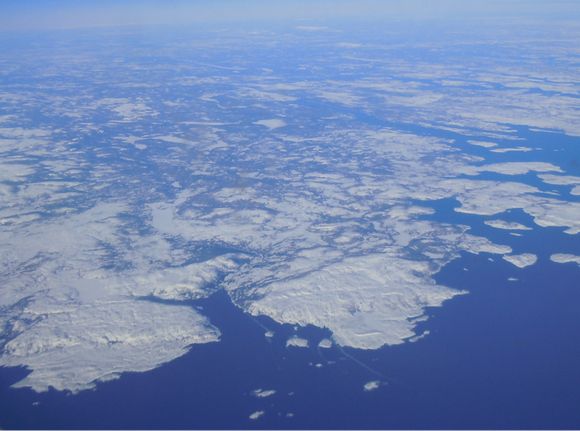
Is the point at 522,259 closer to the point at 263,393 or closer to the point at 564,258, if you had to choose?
the point at 564,258


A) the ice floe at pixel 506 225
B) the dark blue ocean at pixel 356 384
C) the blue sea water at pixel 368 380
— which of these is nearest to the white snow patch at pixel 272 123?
the ice floe at pixel 506 225

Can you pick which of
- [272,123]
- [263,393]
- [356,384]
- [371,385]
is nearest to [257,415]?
[263,393]

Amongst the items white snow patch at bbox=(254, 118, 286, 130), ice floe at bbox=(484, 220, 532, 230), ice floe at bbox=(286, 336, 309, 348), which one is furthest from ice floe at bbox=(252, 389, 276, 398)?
white snow patch at bbox=(254, 118, 286, 130)

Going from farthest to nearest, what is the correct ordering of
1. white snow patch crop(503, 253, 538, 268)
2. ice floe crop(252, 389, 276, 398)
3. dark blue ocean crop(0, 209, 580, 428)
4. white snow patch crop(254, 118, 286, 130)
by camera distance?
white snow patch crop(254, 118, 286, 130) → white snow patch crop(503, 253, 538, 268) → ice floe crop(252, 389, 276, 398) → dark blue ocean crop(0, 209, 580, 428)

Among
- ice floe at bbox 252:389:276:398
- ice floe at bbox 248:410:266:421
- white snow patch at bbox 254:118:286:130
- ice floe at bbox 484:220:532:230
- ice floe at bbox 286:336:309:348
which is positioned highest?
white snow patch at bbox 254:118:286:130

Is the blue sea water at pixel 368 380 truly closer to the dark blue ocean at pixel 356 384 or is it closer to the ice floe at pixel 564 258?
the dark blue ocean at pixel 356 384

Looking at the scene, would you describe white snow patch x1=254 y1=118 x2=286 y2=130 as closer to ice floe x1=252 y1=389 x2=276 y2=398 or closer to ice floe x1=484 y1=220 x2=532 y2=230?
ice floe x1=484 y1=220 x2=532 y2=230

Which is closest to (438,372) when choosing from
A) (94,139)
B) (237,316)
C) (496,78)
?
(237,316)

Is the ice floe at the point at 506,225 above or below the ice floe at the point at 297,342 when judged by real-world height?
above

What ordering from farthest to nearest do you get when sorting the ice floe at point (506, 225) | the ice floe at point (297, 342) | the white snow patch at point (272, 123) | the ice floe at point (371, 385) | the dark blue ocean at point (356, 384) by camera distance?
1. the white snow patch at point (272, 123)
2. the ice floe at point (506, 225)
3. the ice floe at point (297, 342)
4. the ice floe at point (371, 385)
5. the dark blue ocean at point (356, 384)

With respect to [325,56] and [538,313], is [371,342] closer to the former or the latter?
[538,313]

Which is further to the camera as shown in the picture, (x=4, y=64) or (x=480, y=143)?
(x=4, y=64)
